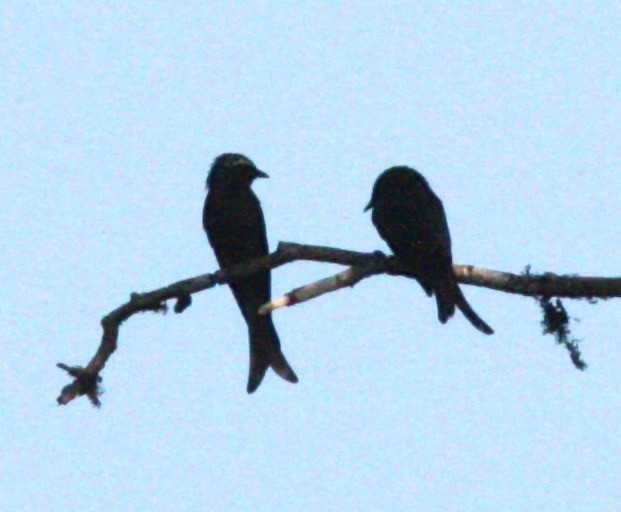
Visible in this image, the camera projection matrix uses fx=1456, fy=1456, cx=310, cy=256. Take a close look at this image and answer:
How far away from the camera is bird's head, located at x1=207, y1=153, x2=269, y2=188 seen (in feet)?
32.8

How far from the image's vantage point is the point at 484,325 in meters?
8.00

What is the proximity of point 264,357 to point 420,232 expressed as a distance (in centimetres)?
140

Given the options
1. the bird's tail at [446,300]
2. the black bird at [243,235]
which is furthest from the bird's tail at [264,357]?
the bird's tail at [446,300]

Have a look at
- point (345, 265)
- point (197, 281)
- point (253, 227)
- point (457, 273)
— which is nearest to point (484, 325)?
point (457, 273)

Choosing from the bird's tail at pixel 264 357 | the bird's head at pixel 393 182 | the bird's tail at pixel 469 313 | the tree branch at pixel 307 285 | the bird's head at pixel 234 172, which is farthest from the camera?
the bird's head at pixel 234 172

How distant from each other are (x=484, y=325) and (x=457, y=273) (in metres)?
0.40

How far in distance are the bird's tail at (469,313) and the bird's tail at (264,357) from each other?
4.65 ft

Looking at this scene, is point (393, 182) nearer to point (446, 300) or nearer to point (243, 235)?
point (243, 235)

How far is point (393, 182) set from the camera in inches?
375

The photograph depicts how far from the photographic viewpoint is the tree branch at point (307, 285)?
7.25 m

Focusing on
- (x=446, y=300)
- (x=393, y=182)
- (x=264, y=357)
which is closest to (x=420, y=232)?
(x=446, y=300)

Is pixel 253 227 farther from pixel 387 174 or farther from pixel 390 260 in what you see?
pixel 390 260

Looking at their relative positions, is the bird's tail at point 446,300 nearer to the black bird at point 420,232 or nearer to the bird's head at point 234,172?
the black bird at point 420,232

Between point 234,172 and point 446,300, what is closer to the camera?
point 446,300
